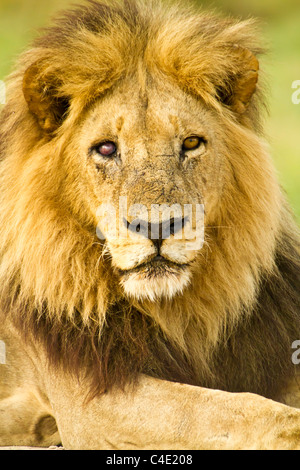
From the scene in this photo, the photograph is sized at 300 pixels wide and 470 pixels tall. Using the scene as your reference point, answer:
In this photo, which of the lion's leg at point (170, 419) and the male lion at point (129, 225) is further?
the male lion at point (129, 225)

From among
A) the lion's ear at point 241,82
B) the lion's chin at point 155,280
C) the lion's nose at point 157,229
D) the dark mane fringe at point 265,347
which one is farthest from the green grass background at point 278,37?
the lion's nose at point 157,229

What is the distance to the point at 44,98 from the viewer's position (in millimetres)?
4574

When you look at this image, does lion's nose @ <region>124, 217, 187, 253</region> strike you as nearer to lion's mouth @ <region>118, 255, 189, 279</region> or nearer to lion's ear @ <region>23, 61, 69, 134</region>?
lion's mouth @ <region>118, 255, 189, 279</region>

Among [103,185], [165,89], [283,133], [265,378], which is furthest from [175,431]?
[283,133]

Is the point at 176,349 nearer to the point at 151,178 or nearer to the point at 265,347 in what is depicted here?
the point at 265,347

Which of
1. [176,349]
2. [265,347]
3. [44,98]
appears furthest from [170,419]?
[44,98]

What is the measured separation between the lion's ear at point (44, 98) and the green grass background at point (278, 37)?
287 inches

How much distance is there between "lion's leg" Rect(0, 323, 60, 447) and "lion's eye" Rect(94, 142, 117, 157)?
3.95ft

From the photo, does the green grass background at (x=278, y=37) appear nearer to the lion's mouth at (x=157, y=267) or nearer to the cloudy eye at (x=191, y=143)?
the cloudy eye at (x=191, y=143)

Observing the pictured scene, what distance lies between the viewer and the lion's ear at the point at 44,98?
178 inches

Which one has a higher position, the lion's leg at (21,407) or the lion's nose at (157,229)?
the lion's nose at (157,229)

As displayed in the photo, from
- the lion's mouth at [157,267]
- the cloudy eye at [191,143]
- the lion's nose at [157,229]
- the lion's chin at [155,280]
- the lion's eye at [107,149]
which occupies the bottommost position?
the lion's chin at [155,280]

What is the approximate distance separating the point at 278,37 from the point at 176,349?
48.8 feet
